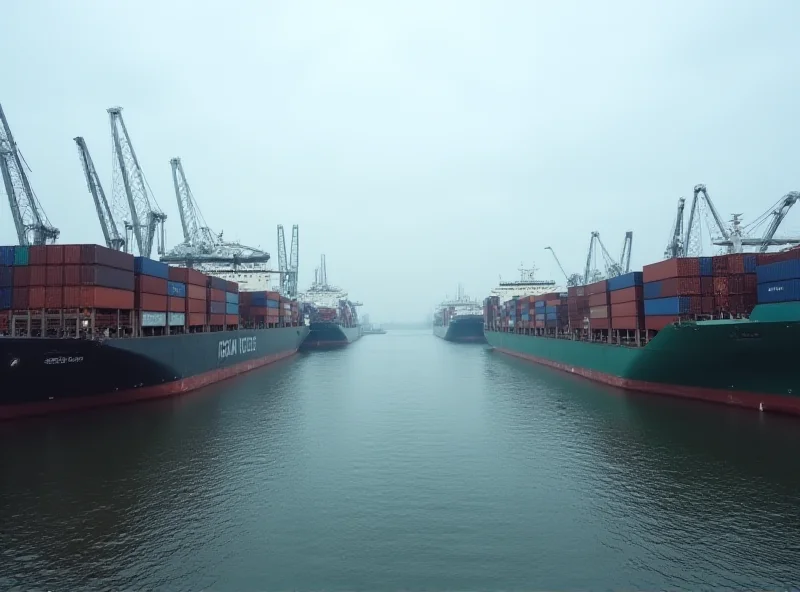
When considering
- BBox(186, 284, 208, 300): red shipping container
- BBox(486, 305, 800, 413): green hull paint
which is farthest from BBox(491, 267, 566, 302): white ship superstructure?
BBox(186, 284, 208, 300): red shipping container

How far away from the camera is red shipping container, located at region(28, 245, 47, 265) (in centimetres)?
2623

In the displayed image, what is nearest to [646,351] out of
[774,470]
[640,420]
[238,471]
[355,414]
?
[640,420]

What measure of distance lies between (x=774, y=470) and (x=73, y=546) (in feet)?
73.0

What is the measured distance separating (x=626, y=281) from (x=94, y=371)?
37757 mm

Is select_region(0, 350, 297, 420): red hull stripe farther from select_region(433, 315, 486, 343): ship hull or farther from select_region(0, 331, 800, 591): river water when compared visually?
select_region(433, 315, 486, 343): ship hull

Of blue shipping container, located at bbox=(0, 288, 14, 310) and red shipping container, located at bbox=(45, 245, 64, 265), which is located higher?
red shipping container, located at bbox=(45, 245, 64, 265)

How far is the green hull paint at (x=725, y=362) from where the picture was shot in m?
24.1

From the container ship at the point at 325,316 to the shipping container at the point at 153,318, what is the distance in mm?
62634

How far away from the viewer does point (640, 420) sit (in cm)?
2525

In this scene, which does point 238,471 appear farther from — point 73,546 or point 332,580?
point 332,580

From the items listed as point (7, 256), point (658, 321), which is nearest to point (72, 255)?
point (7, 256)

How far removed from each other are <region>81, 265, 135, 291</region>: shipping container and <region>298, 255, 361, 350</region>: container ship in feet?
221

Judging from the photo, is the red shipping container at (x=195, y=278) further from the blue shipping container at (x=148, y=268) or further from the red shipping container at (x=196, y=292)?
the blue shipping container at (x=148, y=268)

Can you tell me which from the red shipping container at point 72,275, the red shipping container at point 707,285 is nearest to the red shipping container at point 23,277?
the red shipping container at point 72,275
